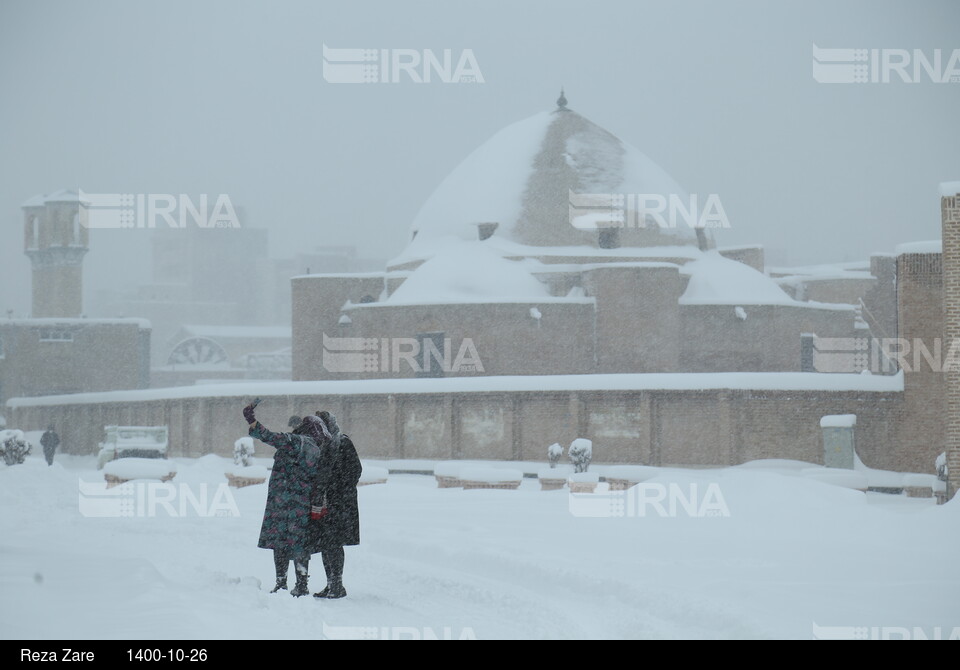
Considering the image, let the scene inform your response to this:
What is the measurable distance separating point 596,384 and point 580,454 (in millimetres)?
Answer: 2616

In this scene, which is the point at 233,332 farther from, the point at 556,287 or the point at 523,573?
the point at 523,573

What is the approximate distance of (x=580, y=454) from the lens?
26.0 metres

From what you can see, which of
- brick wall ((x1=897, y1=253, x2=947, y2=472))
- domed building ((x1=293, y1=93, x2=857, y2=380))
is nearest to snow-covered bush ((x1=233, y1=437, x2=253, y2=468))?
domed building ((x1=293, y1=93, x2=857, y2=380))

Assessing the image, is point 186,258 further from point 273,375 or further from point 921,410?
point 921,410

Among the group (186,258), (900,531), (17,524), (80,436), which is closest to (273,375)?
(80,436)

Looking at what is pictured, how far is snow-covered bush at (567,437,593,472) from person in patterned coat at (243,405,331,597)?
15.5m

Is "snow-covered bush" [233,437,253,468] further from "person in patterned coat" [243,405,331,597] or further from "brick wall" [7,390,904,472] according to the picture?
"person in patterned coat" [243,405,331,597]

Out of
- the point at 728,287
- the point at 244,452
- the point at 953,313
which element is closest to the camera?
the point at 953,313

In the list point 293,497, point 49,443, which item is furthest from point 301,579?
point 49,443

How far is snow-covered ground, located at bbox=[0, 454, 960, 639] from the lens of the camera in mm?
9391

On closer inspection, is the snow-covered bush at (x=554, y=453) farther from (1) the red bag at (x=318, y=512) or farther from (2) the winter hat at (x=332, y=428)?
(1) the red bag at (x=318, y=512)

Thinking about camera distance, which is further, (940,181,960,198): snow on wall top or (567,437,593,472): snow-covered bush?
(567,437,593,472): snow-covered bush
